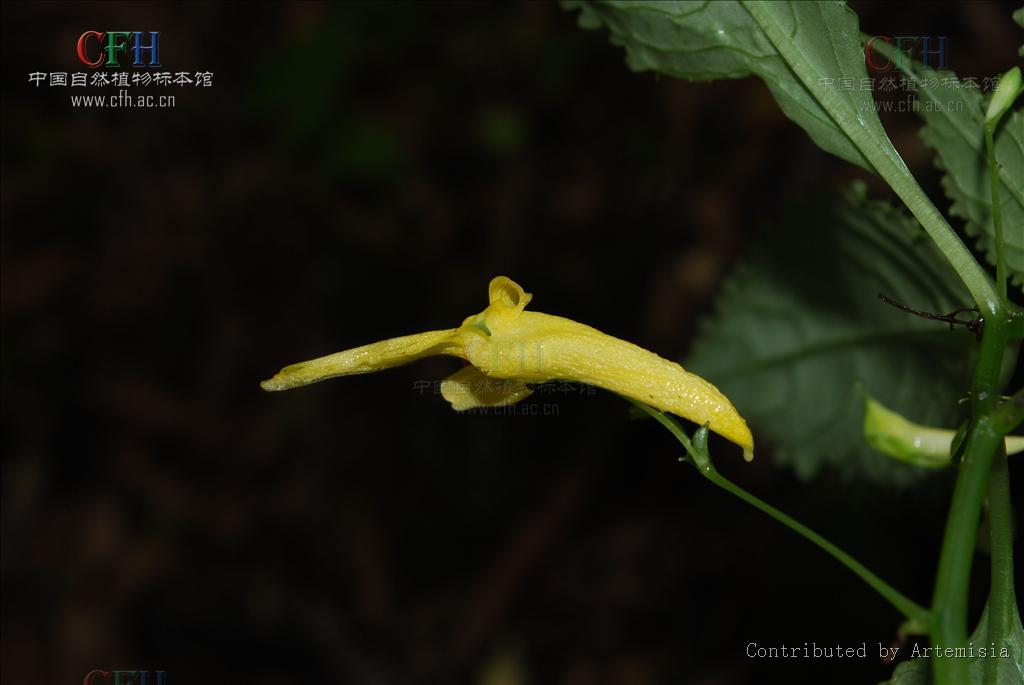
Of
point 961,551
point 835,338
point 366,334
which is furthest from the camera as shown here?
point 366,334

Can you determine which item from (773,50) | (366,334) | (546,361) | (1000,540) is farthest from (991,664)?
(366,334)

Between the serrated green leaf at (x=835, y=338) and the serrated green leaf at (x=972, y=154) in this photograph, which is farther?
the serrated green leaf at (x=835, y=338)

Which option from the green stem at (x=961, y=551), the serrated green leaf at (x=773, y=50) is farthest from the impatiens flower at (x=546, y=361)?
the serrated green leaf at (x=773, y=50)

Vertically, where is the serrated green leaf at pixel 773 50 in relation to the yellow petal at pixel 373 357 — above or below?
above

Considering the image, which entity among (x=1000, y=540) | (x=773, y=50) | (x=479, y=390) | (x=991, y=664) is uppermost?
(x=773, y=50)

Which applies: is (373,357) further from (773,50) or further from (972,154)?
(972,154)

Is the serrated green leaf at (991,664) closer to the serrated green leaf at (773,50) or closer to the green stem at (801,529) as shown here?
the green stem at (801,529)
